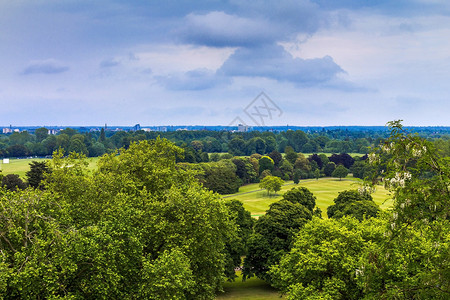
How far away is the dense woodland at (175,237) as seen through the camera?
13.3 m

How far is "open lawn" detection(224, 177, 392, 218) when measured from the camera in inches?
3858

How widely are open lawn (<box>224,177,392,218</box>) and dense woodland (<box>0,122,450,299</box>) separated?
57.0 meters

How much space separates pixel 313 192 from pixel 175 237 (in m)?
95.2

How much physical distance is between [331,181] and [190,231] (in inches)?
4745

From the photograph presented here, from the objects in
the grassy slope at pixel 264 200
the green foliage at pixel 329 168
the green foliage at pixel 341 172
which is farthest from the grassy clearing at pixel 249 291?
the green foliage at pixel 329 168

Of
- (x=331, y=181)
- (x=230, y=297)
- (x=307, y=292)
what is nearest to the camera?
(x=307, y=292)

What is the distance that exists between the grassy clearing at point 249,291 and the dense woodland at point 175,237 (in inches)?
140

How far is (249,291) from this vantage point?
4419cm

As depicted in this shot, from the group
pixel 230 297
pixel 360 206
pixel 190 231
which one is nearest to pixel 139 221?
pixel 190 231

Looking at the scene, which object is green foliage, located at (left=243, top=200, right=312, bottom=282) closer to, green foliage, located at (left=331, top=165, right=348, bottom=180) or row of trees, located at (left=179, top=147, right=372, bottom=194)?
row of trees, located at (left=179, top=147, right=372, bottom=194)

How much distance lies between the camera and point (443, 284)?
12.6 metres

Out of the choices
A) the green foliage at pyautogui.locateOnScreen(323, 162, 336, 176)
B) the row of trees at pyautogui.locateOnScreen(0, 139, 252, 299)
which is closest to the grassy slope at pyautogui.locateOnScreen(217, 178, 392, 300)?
the green foliage at pyautogui.locateOnScreen(323, 162, 336, 176)

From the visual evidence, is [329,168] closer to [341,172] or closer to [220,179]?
[341,172]

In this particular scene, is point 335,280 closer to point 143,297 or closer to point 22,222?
point 143,297
